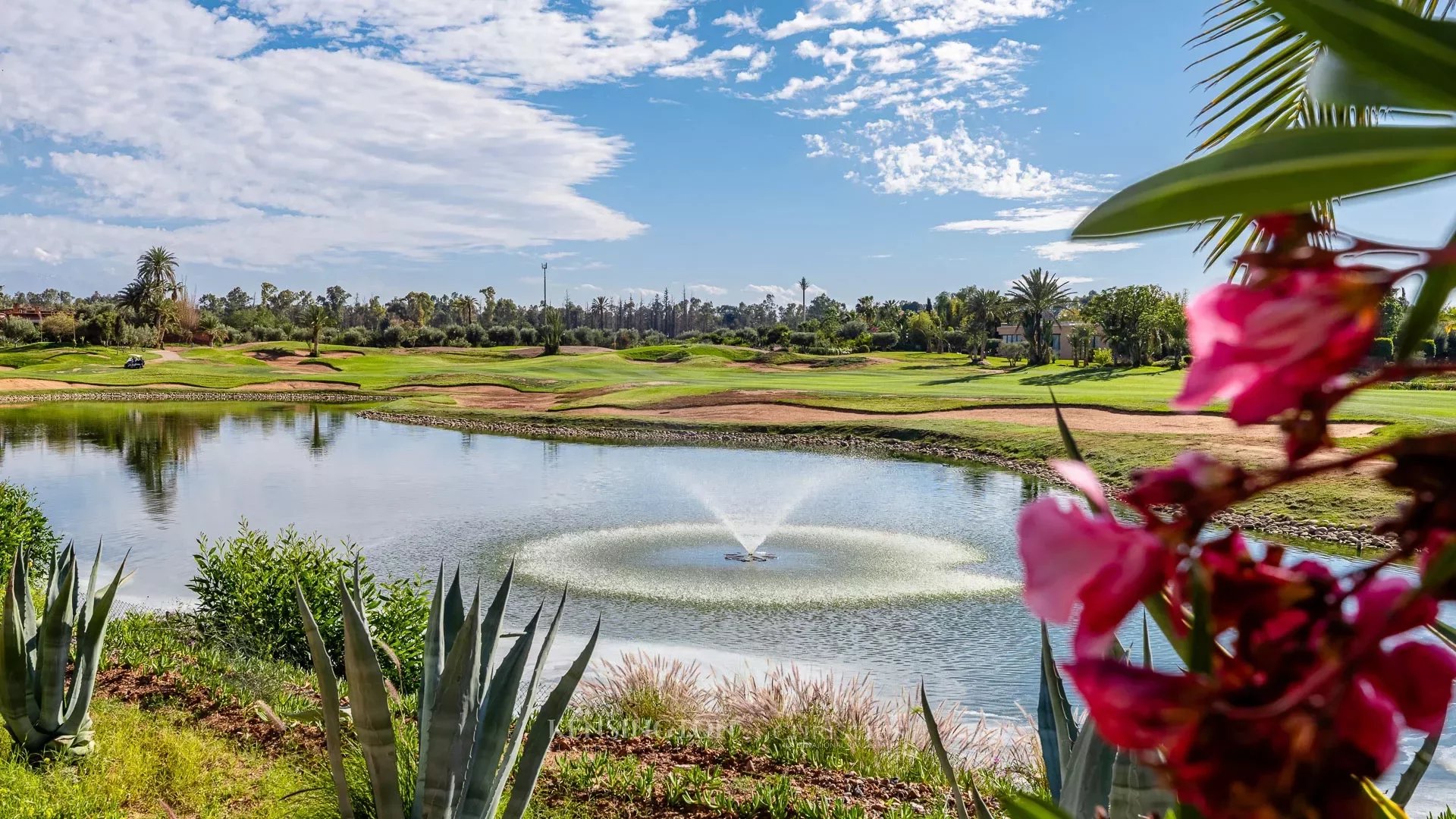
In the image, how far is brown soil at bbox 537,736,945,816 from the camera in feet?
16.4

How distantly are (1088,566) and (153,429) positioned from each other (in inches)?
1244

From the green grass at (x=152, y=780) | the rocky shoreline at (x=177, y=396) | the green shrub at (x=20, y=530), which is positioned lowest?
the rocky shoreline at (x=177, y=396)

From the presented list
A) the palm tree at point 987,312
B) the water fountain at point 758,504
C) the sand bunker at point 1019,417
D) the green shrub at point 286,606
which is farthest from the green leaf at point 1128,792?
the palm tree at point 987,312

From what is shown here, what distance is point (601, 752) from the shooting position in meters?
5.83

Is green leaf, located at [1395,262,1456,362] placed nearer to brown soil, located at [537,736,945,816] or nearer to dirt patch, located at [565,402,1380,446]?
brown soil, located at [537,736,945,816]

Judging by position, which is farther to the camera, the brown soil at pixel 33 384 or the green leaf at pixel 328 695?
the brown soil at pixel 33 384

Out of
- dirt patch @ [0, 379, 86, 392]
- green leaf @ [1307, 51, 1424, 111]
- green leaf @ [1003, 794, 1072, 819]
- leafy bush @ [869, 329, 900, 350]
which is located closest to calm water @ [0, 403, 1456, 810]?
green leaf @ [1003, 794, 1072, 819]

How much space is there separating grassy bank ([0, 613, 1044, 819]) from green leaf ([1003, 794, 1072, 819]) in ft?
10.5

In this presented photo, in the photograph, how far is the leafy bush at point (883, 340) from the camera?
78.9 m

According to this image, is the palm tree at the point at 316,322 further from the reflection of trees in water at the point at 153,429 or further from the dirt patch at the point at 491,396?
the reflection of trees in water at the point at 153,429

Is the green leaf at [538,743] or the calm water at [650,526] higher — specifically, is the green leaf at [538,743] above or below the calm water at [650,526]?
above

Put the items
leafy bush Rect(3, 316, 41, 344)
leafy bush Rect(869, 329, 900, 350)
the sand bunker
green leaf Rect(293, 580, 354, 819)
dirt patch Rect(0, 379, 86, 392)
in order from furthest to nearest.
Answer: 1. leafy bush Rect(869, 329, 900, 350)
2. leafy bush Rect(3, 316, 41, 344)
3. dirt patch Rect(0, 379, 86, 392)
4. the sand bunker
5. green leaf Rect(293, 580, 354, 819)

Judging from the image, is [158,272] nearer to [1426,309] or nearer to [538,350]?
[538,350]

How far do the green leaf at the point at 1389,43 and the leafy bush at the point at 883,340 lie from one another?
259ft
